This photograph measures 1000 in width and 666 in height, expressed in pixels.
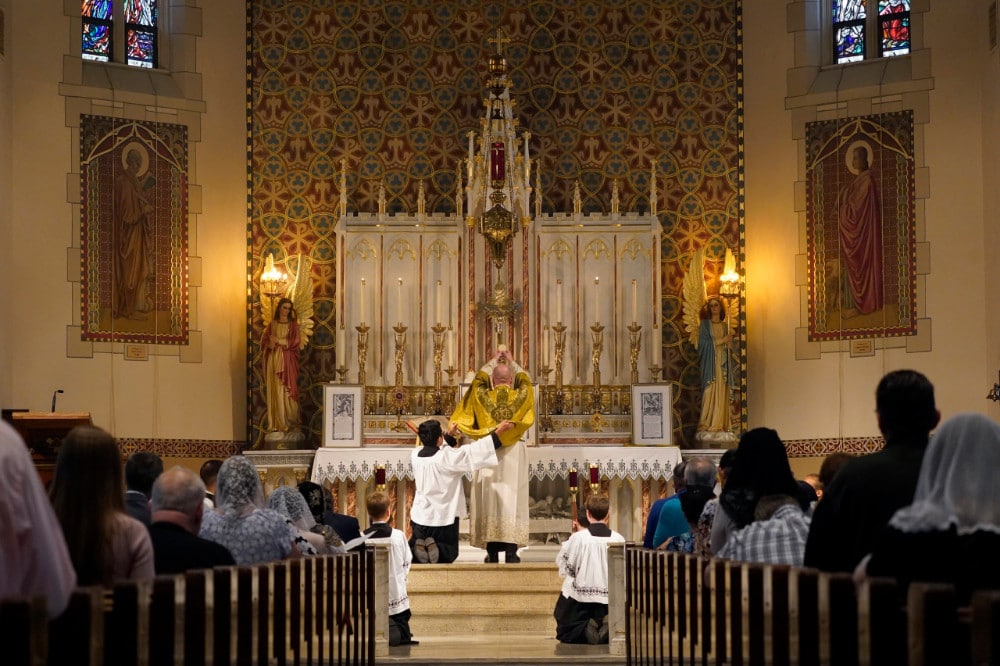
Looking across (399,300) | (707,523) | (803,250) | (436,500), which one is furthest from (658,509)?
(803,250)

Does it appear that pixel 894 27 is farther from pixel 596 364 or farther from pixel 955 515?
pixel 955 515

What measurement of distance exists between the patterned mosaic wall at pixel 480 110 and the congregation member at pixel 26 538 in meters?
12.7

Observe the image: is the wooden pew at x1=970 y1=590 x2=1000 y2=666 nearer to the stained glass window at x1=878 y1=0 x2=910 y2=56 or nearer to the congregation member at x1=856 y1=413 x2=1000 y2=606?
the congregation member at x1=856 y1=413 x2=1000 y2=606

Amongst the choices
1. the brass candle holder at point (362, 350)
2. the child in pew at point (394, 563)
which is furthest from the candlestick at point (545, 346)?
the child in pew at point (394, 563)

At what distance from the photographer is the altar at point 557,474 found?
49.6ft

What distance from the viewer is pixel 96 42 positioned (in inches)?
639

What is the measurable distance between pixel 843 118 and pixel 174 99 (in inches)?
284

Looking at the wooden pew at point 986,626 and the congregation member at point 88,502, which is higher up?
the congregation member at point 88,502

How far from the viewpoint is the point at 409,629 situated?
11891 millimetres

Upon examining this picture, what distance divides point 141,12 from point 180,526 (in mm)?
11919

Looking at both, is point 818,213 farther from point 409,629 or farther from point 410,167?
point 409,629

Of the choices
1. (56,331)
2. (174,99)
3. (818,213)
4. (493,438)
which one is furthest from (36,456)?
(818,213)

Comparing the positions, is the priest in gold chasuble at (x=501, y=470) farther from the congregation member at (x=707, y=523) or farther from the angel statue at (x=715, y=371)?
the congregation member at (x=707, y=523)

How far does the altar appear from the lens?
49.6 ft
